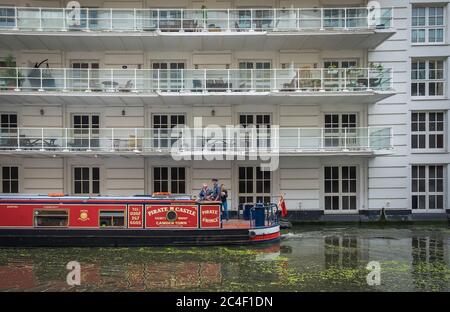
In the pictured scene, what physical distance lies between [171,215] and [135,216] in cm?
129

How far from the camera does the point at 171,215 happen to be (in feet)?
49.8

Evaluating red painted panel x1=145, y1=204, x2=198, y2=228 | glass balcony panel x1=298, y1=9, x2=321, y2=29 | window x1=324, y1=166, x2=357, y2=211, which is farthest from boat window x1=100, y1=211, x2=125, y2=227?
glass balcony panel x1=298, y1=9, x2=321, y2=29

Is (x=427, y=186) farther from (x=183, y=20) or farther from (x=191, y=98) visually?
(x=183, y=20)

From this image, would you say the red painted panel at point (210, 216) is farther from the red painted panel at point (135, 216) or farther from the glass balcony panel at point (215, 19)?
the glass balcony panel at point (215, 19)

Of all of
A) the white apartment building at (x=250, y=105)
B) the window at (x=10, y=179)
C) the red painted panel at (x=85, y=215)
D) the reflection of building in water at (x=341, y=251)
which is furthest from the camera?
the window at (x=10, y=179)

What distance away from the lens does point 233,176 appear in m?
21.2

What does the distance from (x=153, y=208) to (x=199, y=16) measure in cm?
994

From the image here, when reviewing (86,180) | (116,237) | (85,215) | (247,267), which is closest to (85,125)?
(86,180)

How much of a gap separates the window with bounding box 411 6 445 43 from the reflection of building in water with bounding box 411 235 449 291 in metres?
10.4

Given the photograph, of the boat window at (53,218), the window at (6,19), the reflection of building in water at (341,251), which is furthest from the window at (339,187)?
the window at (6,19)

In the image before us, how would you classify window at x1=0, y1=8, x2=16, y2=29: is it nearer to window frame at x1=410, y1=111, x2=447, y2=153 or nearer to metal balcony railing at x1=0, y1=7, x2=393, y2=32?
metal balcony railing at x1=0, y1=7, x2=393, y2=32

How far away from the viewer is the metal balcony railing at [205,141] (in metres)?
19.5

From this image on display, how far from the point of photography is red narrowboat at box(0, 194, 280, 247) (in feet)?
49.1

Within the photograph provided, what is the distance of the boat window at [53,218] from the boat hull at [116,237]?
256 millimetres
